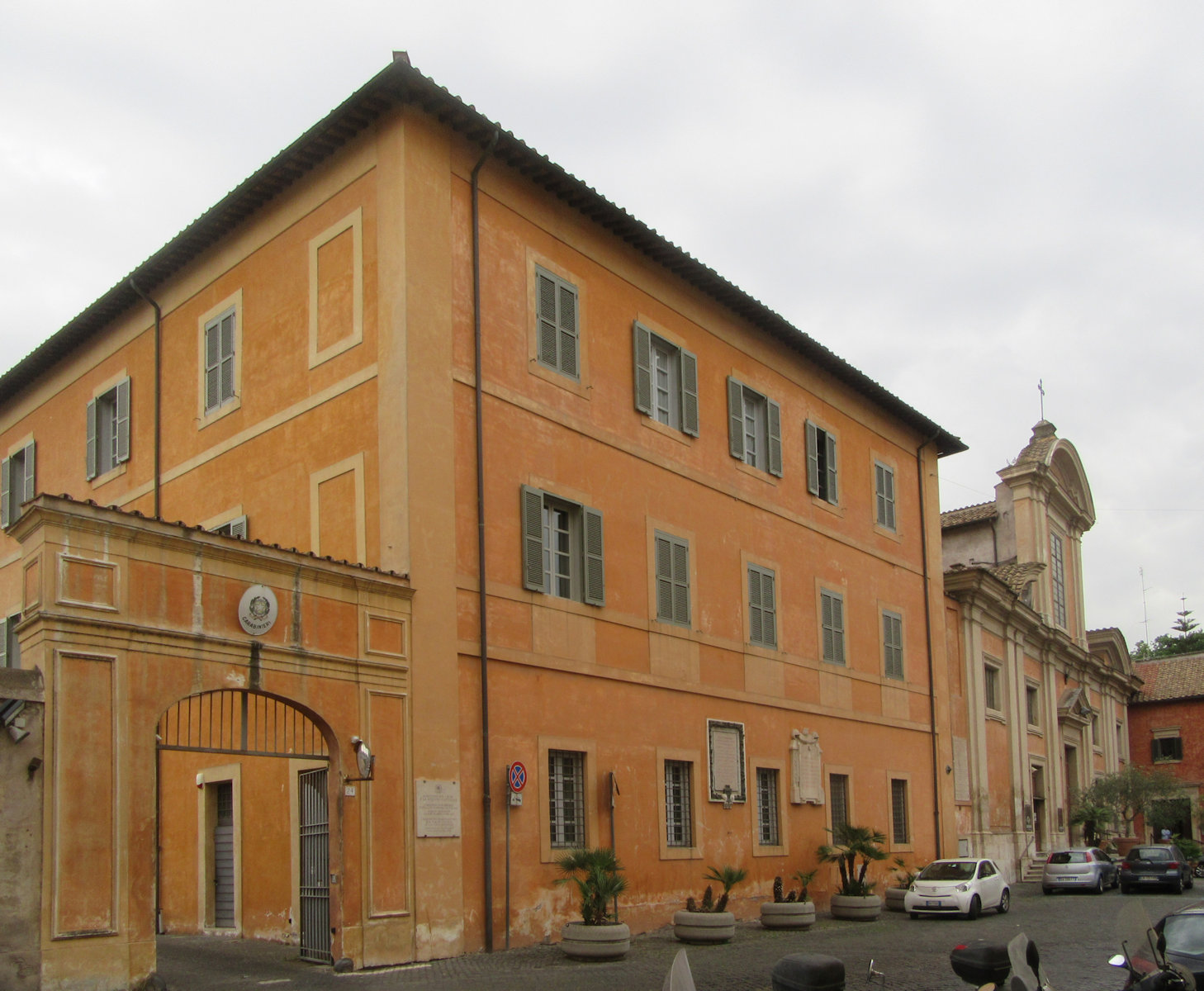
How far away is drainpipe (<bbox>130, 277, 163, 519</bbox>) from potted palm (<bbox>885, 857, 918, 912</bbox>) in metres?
14.8

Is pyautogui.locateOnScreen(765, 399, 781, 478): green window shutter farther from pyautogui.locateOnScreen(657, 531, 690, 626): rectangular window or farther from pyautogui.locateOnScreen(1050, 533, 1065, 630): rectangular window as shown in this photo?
pyautogui.locateOnScreen(1050, 533, 1065, 630): rectangular window

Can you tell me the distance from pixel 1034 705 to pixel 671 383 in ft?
74.4

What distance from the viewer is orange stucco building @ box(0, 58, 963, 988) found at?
1287 centimetres

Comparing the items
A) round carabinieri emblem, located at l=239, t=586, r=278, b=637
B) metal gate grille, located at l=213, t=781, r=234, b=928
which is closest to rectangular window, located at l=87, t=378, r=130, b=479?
metal gate grille, located at l=213, t=781, r=234, b=928

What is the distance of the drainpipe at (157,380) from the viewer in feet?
68.6

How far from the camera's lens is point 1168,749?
179 feet

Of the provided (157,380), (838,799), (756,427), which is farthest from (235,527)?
(838,799)

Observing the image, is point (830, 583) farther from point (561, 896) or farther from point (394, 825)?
point (394, 825)

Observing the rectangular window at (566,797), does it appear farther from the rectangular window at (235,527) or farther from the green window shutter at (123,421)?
the green window shutter at (123,421)

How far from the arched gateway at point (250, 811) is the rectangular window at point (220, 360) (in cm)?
510

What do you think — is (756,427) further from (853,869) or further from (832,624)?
(853,869)

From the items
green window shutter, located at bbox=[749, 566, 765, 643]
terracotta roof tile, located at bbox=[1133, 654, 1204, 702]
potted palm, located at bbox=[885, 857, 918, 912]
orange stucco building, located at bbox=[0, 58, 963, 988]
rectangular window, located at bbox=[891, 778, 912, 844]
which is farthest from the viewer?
terracotta roof tile, located at bbox=[1133, 654, 1204, 702]

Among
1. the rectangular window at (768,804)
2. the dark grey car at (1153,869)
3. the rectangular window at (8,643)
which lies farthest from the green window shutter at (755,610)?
the dark grey car at (1153,869)

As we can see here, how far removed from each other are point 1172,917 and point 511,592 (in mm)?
8838
